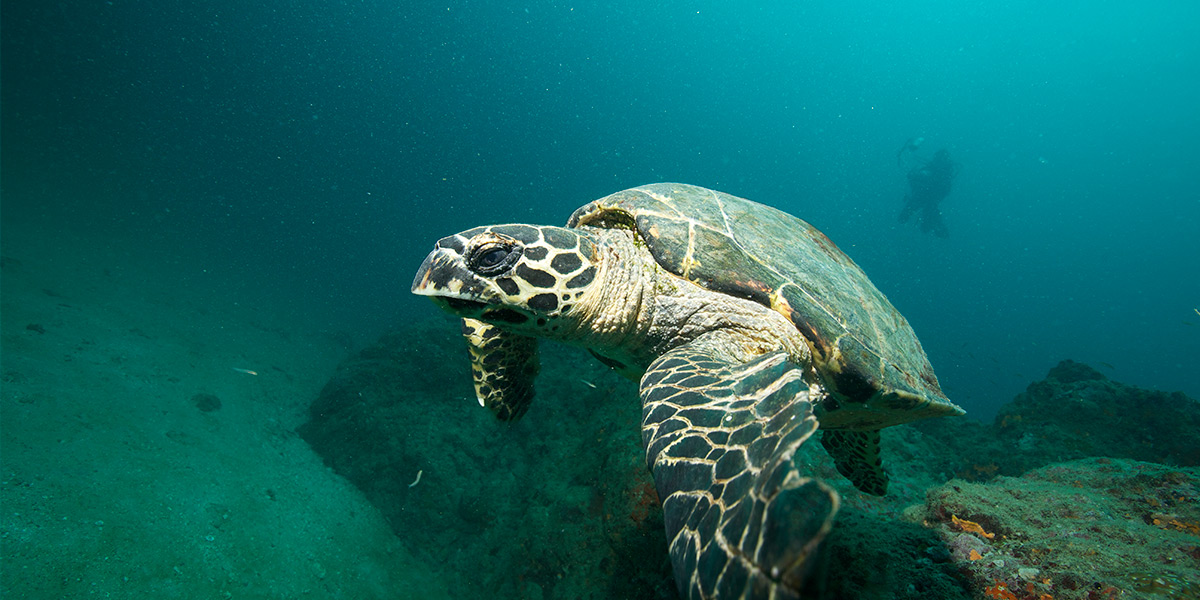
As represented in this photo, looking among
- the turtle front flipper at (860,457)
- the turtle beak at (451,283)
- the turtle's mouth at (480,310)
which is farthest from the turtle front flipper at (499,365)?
the turtle front flipper at (860,457)

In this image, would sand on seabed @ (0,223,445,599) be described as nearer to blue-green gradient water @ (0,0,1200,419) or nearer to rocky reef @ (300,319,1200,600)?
rocky reef @ (300,319,1200,600)

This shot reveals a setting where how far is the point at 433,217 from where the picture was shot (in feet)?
250

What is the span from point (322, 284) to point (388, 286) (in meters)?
5.95

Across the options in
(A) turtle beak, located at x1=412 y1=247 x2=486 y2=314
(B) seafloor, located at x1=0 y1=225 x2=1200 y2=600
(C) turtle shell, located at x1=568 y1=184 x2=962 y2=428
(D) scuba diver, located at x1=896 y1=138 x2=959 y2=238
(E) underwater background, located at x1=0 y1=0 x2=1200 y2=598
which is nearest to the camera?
(B) seafloor, located at x1=0 y1=225 x2=1200 y2=600

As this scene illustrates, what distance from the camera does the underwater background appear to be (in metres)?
4.46

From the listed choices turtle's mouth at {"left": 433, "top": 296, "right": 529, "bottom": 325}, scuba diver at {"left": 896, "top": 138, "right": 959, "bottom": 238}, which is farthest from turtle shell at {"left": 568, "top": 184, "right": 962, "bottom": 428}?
scuba diver at {"left": 896, "top": 138, "right": 959, "bottom": 238}

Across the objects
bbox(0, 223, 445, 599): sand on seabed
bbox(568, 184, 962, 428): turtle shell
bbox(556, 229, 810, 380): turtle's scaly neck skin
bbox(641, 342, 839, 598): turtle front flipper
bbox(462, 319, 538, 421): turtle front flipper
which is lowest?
bbox(0, 223, 445, 599): sand on seabed

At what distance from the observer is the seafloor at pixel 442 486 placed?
1991mm

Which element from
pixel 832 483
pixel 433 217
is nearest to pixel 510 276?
pixel 832 483

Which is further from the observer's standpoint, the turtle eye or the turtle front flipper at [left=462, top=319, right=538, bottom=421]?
the turtle front flipper at [left=462, top=319, right=538, bottom=421]

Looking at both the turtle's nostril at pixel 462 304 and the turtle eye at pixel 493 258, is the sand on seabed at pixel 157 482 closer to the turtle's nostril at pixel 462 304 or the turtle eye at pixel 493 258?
the turtle's nostril at pixel 462 304

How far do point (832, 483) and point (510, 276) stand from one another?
145 inches

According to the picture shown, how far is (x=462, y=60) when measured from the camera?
263 feet

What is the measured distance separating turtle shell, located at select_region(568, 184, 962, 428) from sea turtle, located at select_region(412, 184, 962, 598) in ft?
0.04
